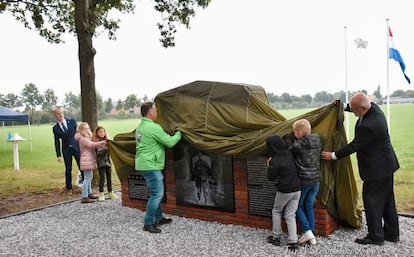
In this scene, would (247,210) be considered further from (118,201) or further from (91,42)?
(91,42)

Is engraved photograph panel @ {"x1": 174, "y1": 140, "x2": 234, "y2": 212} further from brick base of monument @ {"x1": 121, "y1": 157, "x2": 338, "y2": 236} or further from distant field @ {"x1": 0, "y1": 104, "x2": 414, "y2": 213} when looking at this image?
distant field @ {"x1": 0, "y1": 104, "x2": 414, "y2": 213}

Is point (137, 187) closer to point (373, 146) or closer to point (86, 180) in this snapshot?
point (86, 180)

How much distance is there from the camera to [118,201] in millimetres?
7414

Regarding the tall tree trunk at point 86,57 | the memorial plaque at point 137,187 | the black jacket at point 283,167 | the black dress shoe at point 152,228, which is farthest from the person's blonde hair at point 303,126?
the tall tree trunk at point 86,57

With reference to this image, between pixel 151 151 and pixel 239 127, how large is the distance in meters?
1.29

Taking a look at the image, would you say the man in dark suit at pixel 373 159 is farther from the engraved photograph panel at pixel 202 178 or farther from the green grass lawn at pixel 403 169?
the engraved photograph panel at pixel 202 178

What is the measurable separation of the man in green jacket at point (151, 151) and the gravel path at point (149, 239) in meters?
0.46

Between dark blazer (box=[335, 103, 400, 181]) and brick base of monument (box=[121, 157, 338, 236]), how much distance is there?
2.58ft

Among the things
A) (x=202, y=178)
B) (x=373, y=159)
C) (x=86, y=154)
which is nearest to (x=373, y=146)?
(x=373, y=159)

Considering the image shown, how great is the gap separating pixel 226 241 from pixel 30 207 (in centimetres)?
489

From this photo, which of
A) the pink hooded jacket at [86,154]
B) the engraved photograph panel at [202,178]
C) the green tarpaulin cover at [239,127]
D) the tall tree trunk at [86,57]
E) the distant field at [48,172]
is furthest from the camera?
the tall tree trunk at [86,57]

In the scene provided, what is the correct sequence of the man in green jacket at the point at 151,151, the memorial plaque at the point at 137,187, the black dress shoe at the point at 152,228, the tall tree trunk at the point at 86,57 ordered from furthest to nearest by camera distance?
the tall tree trunk at the point at 86,57 < the memorial plaque at the point at 137,187 < the black dress shoe at the point at 152,228 < the man in green jacket at the point at 151,151

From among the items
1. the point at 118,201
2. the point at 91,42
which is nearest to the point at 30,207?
the point at 118,201

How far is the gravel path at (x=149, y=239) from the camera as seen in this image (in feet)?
14.3
